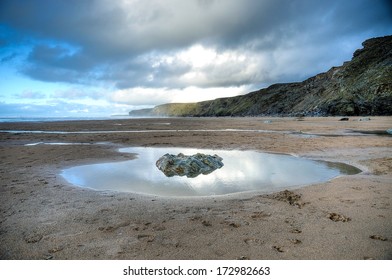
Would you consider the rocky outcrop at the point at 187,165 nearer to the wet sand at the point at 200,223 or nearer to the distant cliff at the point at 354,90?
the wet sand at the point at 200,223

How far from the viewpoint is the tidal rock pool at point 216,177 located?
307 inches

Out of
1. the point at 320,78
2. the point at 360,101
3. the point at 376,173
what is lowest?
the point at 376,173

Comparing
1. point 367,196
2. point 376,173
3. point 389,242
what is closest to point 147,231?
point 389,242

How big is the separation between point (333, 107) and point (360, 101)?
21.4 ft

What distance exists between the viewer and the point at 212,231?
4.68 meters

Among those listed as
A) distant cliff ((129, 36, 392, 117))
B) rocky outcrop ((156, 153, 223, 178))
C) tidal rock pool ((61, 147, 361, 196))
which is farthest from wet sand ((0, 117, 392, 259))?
distant cliff ((129, 36, 392, 117))

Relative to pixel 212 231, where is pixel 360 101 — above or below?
above

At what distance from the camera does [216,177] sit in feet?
30.4

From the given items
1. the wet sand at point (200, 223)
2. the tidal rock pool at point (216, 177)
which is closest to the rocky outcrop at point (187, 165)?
the tidal rock pool at point (216, 177)

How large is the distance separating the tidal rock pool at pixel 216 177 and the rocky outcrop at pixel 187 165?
28 centimetres

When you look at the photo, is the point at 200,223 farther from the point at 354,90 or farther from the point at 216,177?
the point at 354,90

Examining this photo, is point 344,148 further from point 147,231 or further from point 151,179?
point 147,231

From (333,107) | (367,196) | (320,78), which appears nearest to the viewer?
(367,196)

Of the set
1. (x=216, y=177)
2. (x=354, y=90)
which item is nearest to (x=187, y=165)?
(x=216, y=177)
